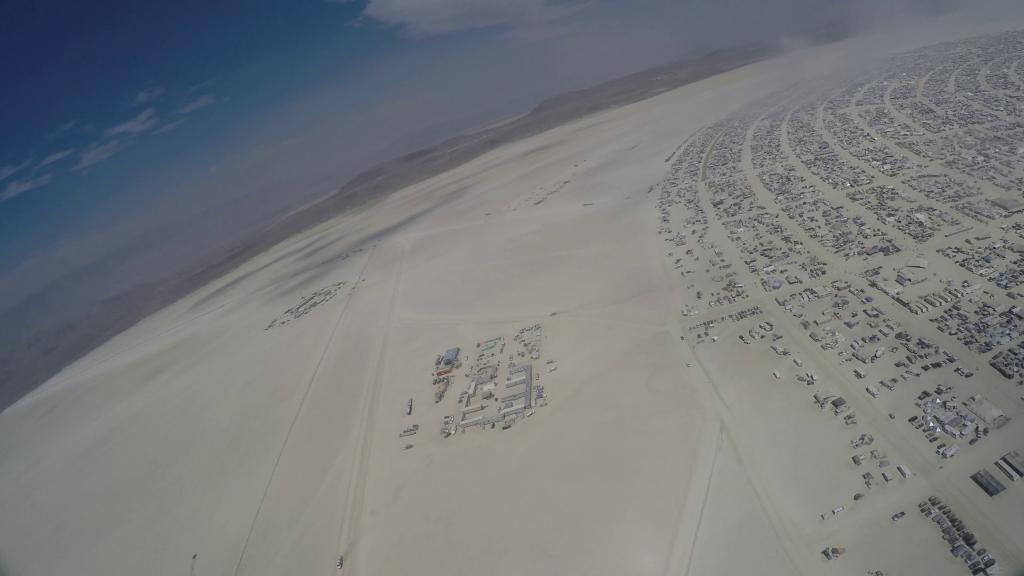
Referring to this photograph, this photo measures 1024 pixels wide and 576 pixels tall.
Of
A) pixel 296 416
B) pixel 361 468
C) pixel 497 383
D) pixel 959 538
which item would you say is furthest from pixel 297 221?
pixel 959 538

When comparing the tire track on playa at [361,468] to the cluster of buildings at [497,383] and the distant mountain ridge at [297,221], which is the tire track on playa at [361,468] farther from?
the distant mountain ridge at [297,221]

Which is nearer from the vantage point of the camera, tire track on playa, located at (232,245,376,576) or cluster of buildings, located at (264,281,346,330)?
tire track on playa, located at (232,245,376,576)

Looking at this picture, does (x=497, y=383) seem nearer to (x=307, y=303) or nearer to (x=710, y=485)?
(x=710, y=485)

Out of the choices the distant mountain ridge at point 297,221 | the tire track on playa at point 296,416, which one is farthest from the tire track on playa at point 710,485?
the distant mountain ridge at point 297,221

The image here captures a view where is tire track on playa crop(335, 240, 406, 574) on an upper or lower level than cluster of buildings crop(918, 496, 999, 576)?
→ upper

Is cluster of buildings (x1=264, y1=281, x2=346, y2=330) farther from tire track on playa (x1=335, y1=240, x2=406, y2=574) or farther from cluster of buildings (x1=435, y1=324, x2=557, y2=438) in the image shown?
cluster of buildings (x1=435, y1=324, x2=557, y2=438)

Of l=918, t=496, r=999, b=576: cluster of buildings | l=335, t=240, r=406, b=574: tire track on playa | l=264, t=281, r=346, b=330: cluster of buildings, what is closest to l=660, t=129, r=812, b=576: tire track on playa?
l=918, t=496, r=999, b=576: cluster of buildings

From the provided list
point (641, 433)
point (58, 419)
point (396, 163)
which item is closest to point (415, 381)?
point (641, 433)
